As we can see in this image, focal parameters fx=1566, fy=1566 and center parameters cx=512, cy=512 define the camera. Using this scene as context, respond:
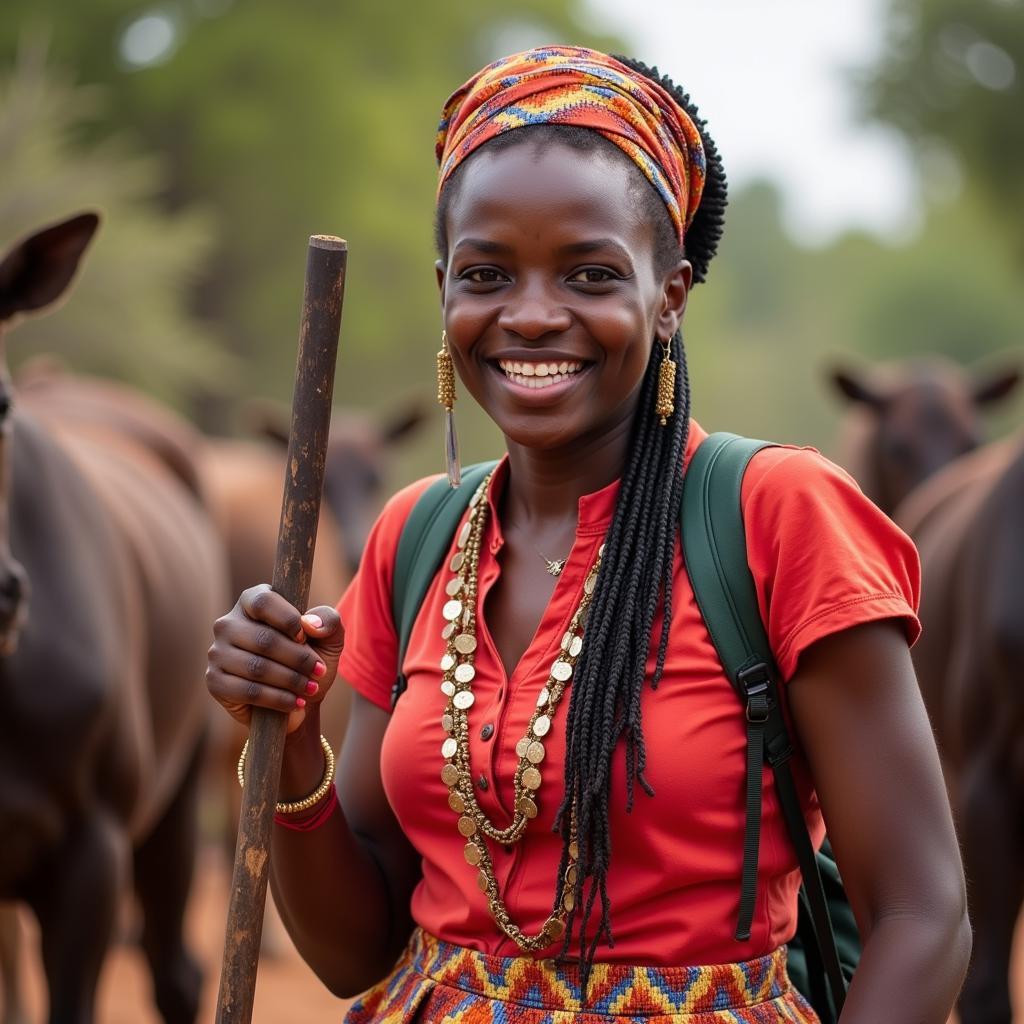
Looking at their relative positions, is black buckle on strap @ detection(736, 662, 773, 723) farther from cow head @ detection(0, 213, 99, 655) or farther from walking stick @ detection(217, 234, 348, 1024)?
cow head @ detection(0, 213, 99, 655)

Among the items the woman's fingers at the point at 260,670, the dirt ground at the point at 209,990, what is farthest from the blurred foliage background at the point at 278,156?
the woman's fingers at the point at 260,670

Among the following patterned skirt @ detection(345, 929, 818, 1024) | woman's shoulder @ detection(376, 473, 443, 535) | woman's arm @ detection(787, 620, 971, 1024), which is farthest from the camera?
woman's shoulder @ detection(376, 473, 443, 535)

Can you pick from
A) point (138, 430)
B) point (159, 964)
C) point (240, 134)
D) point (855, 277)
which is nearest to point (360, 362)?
point (240, 134)

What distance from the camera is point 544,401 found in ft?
6.96

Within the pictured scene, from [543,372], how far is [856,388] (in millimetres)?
7009

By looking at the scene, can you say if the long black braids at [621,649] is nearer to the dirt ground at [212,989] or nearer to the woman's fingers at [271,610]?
the woman's fingers at [271,610]

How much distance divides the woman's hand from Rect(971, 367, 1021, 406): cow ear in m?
7.68

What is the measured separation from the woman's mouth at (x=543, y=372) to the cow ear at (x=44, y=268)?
2853mm

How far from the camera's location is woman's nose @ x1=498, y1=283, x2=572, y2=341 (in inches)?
81.5

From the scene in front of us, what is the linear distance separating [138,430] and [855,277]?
134ft

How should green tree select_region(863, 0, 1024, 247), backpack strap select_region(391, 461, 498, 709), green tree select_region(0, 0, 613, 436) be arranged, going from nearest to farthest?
1. backpack strap select_region(391, 461, 498, 709)
2. green tree select_region(0, 0, 613, 436)
3. green tree select_region(863, 0, 1024, 247)

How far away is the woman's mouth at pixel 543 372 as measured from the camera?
2.11 meters

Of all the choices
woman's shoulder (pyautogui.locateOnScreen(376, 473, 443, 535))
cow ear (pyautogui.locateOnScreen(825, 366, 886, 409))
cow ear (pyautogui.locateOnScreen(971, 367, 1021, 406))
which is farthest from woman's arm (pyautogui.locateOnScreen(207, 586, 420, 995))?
cow ear (pyautogui.locateOnScreen(971, 367, 1021, 406))

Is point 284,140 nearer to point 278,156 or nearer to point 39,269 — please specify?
point 278,156
